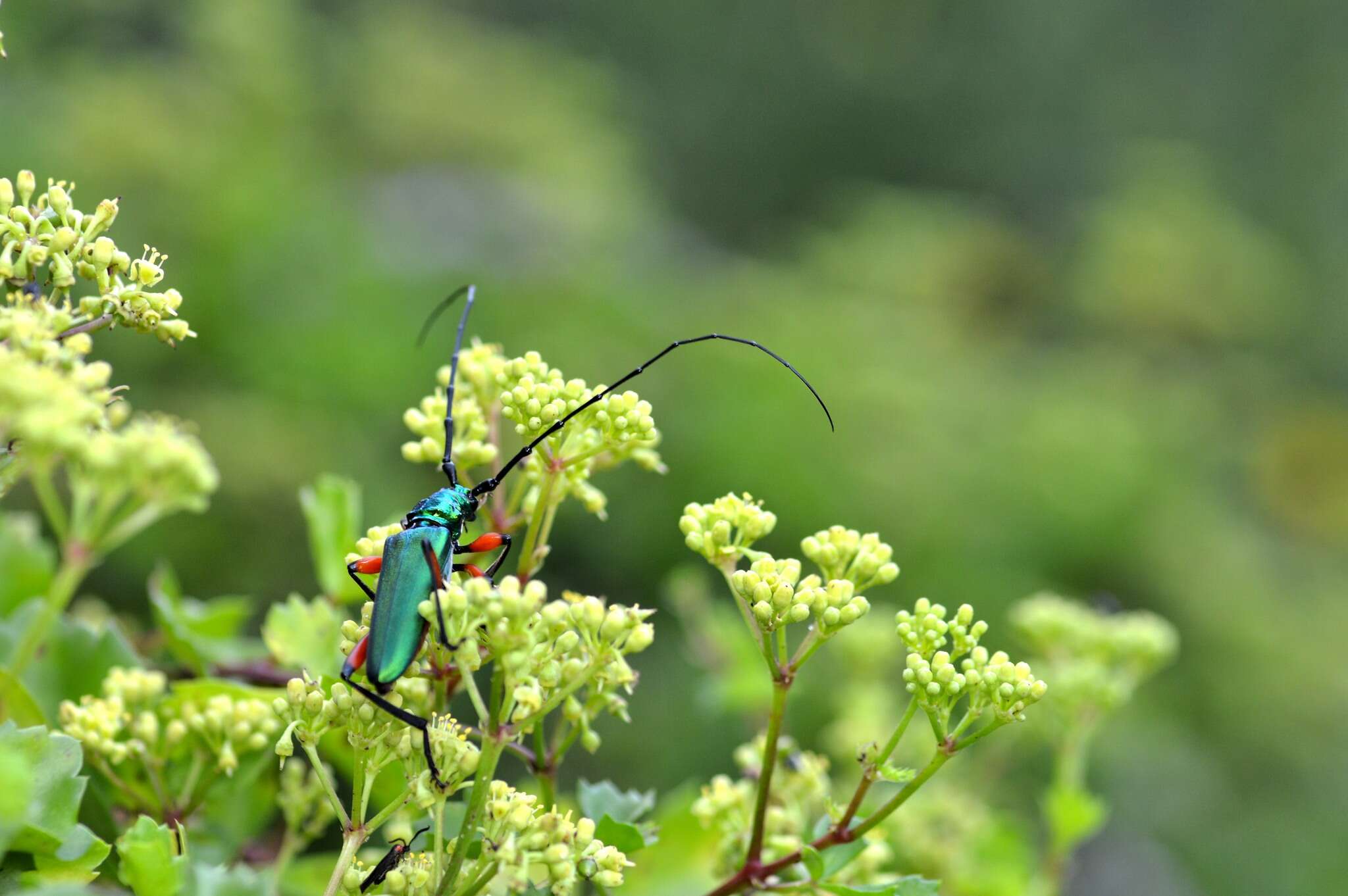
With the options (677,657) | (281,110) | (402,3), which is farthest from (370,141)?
(677,657)

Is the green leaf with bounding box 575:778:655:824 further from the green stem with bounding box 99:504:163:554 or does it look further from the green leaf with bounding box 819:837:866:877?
the green stem with bounding box 99:504:163:554

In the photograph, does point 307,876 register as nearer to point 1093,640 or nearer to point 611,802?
point 611,802

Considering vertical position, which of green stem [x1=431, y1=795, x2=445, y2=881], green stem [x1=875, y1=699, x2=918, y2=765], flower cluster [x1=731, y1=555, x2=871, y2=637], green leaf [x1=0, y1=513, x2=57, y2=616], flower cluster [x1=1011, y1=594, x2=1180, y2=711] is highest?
flower cluster [x1=1011, y1=594, x2=1180, y2=711]

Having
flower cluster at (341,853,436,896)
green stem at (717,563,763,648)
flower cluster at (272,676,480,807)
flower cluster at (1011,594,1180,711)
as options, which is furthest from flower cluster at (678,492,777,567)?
flower cluster at (1011,594,1180,711)

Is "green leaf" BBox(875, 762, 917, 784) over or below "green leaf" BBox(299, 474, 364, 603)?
below

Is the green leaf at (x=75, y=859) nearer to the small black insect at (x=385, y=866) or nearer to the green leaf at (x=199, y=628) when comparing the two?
the small black insect at (x=385, y=866)

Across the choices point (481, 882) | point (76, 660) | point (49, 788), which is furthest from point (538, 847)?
point (76, 660)
